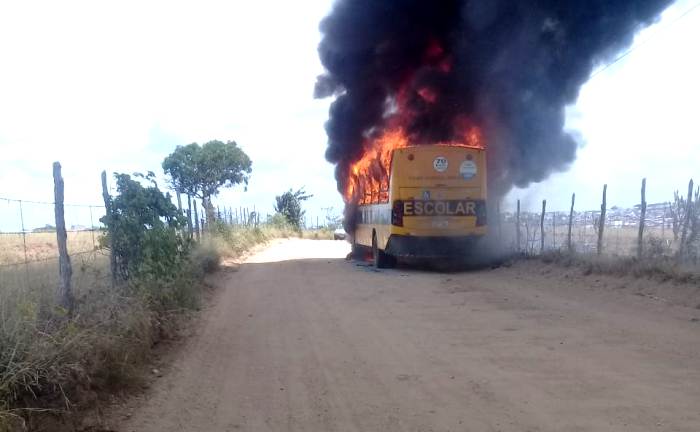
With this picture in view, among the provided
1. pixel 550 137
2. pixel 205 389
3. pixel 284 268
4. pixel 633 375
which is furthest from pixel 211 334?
pixel 550 137

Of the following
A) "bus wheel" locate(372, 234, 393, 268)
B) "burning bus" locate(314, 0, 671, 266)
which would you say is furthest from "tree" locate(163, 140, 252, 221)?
"bus wheel" locate(372, 234, 393, 268)

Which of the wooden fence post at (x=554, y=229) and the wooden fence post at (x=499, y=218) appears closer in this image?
the wooden fence post at (x=554, y=229)

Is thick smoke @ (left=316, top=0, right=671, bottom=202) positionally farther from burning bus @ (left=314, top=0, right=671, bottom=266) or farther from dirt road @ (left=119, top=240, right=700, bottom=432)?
dirt road @ (left=119, top=240, right=700, bottom=432)

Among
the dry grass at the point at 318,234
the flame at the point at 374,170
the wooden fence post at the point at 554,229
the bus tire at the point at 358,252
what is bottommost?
the dry grass at the point at 318,234

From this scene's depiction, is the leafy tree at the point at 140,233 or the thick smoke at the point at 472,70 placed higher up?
the thick smoke at the point at 472,70

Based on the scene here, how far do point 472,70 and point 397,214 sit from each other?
7.82 metres

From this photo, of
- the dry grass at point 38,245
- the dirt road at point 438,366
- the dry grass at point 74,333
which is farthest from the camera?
the dry grass at point 38,245

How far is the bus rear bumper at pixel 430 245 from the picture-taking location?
16.3 metres

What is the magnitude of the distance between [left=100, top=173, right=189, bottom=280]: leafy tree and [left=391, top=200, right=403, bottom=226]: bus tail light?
25.3ft

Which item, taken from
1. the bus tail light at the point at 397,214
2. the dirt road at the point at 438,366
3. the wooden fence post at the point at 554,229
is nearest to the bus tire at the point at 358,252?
the bus tail light at the point at 397,214

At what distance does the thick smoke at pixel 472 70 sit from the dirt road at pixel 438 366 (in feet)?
33.0

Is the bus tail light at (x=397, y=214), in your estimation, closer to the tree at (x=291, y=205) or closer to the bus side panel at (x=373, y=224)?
the bus side panel at (x=373, y=224)

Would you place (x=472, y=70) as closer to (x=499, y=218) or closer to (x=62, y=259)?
(x=499, y=218)

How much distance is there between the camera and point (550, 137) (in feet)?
68.2
